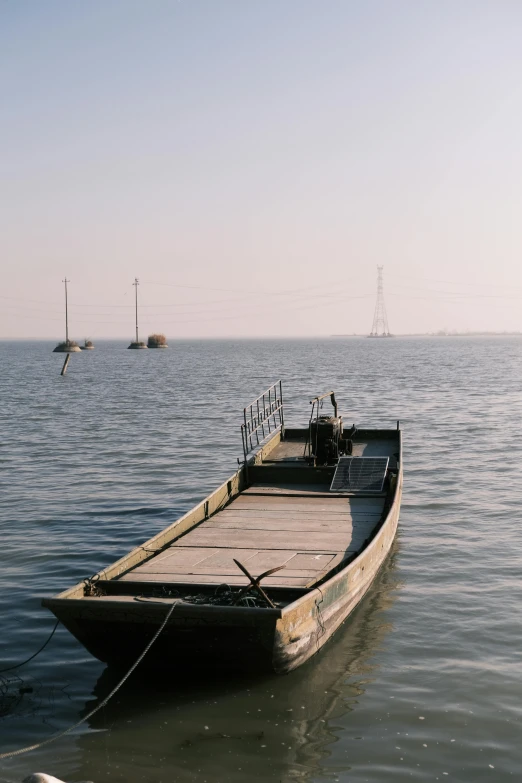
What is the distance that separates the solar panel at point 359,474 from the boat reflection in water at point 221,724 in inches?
266

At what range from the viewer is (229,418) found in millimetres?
40938

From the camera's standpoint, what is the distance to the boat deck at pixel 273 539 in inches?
459

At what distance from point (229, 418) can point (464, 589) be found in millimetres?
27316

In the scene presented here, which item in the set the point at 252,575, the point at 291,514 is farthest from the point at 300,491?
the point at 252,575

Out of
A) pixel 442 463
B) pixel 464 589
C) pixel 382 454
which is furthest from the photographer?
pixel 442 463

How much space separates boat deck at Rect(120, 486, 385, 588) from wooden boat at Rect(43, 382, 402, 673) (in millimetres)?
20

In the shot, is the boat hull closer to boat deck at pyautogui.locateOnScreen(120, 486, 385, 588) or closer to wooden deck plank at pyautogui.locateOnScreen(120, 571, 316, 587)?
wooden deck plank at pyautogui.locateOnScreen(120, 571, 316, 587)

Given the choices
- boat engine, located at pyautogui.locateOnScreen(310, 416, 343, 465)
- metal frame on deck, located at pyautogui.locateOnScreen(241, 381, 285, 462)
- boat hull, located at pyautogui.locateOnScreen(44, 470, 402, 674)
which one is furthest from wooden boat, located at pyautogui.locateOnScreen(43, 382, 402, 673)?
metal frame on deck, located at pyautogui.locateOnScreen(241, 381, 285, 462)

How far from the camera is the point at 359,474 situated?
61.2ft

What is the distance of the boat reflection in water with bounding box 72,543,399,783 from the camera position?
8688mm

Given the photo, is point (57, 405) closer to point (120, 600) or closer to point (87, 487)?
point (87, 487)

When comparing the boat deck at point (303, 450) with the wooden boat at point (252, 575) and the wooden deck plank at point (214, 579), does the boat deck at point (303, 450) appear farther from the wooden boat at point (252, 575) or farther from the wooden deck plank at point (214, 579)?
the wooden deck plank at point (214, 579)

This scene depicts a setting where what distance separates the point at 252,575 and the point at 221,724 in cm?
256

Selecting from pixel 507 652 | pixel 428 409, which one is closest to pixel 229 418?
pixel 428 409
